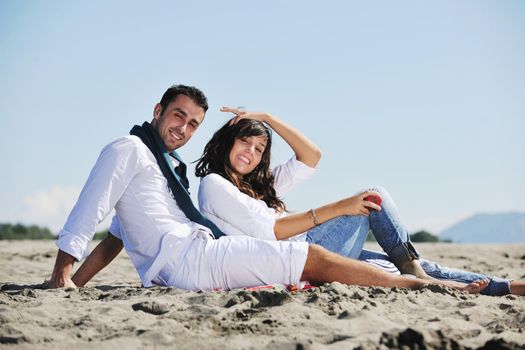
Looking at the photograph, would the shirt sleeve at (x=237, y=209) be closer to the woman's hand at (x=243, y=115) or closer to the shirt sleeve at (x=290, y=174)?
the woman's hand at (x=243, y=115)

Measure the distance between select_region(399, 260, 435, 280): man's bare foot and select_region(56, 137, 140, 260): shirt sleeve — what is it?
80.4 inches

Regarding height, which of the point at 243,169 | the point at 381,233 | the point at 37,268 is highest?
the point at 243,169

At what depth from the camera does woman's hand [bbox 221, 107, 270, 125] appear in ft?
15.0

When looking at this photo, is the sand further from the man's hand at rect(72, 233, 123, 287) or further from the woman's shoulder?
the woman's shoulder

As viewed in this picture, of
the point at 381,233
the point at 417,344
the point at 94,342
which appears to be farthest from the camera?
the point at 381,233

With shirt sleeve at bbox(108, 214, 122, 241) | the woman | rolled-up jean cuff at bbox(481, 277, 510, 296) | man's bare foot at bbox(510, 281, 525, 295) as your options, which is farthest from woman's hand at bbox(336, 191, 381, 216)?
shirt sleeve at bbox(108, 214, 122, 241)

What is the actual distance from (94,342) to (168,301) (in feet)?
2.29

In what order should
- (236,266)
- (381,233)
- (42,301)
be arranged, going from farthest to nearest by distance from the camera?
(381,233) < (236,266) < (42,301)

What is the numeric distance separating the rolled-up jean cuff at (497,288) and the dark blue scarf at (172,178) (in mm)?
1854

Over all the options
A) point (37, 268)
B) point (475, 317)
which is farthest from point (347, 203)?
point (37, 268)

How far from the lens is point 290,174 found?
16.5 feet

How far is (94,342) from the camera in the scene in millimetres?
2775

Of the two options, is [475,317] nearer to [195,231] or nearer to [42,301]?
[195,231]

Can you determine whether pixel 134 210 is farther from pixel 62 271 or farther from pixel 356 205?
pixel 356 205
